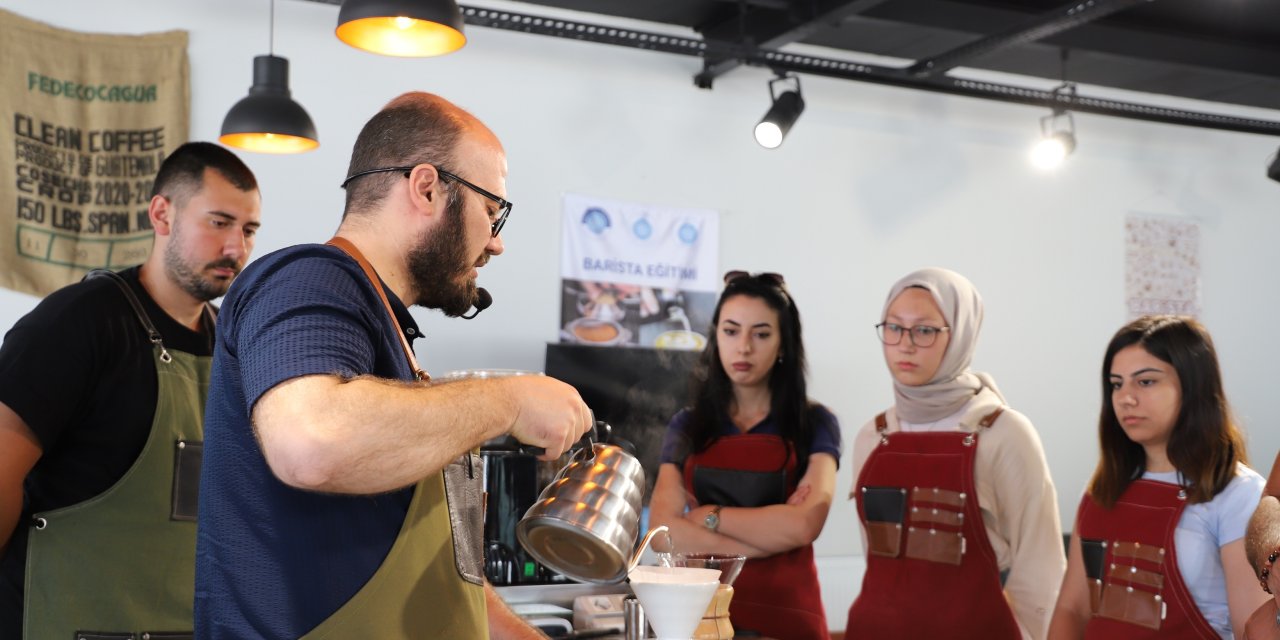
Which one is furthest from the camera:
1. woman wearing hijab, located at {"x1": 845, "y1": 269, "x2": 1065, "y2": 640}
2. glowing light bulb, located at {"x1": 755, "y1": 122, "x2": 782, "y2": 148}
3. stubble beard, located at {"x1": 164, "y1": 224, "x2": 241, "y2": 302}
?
glowing light bulb, located at {"x1": 755, "y1": 122, "x2": 782, "y2": 148}

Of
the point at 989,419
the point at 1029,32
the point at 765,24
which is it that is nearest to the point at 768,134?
the point at 765,24

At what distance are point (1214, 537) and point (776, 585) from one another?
1141 millimetres

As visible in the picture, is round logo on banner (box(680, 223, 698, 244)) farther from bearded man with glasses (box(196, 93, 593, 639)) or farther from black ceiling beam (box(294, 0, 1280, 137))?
bearded man with glasses (box(196, 93, 593, 639))

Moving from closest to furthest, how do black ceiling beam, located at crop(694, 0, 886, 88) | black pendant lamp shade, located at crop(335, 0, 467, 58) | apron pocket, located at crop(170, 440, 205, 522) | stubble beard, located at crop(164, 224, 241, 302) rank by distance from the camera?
apron pocket, located at crop(170, 440, 205, 522)
stubble beard, located at crop(164, 224, 241, 302)
black pendant lamp shade, located at crop(335, 0, 467, 58)
black ceiling beam, located at crop(694, 0, 886, 88)

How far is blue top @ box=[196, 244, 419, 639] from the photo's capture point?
1498 millimetres

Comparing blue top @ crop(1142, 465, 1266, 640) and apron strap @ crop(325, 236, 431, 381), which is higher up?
apron strap @ crop(325, 236, 431, 381)

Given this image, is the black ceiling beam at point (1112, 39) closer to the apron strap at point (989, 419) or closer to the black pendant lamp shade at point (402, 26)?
the apron strap at point (989, 419)

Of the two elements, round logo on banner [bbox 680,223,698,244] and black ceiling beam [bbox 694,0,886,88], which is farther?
round logo on banner [bbox 680,223,698,244]

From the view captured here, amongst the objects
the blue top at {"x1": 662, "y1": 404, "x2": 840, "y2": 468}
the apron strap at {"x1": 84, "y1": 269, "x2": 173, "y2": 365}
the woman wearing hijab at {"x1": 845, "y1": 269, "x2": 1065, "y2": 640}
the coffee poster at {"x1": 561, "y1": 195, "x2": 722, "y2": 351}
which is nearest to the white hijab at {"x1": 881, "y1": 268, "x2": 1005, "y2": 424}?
the woman wearing hijab at {"x1": 845, "y1": 269, "x2": 1065, "y2": 640}

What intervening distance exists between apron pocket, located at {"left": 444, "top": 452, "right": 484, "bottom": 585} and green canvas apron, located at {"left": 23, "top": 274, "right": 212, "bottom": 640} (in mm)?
944

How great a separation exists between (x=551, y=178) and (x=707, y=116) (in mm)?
962

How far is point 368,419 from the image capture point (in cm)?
139

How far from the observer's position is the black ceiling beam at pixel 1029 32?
16.3 ft

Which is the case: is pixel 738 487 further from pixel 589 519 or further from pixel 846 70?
pixel 846 70
